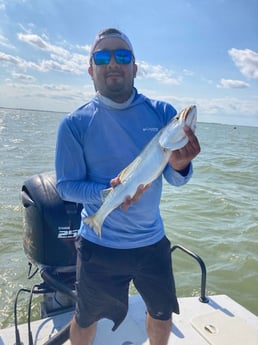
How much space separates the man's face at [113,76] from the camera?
2625mm

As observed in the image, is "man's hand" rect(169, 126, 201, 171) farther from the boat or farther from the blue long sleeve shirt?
the boat

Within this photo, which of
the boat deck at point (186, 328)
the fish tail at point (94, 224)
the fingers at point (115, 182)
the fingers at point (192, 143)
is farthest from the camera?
the boat deck at point (186, 328)

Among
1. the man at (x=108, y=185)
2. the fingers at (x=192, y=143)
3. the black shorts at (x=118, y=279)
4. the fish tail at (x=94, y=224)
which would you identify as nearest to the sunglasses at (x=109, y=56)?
the man at (x=108, y=185)

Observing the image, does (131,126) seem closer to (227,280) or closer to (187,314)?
(187,314)

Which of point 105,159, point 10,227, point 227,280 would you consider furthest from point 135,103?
point 10,227

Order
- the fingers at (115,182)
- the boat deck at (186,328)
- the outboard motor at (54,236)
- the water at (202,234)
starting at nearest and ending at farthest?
the fingers at (115,182), the boat deck at (186,328), the outboard motor at (54,236), the water at (202,234)

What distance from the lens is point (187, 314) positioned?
356cm

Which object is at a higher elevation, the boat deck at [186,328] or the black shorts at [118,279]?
the black shorts at [118,279]

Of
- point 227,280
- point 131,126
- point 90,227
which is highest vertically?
point 131,126

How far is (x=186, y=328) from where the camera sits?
11.0 ft

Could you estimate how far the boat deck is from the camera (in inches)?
123

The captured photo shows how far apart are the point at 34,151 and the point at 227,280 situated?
52.2ft

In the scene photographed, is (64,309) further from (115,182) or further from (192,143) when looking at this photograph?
(192,143)

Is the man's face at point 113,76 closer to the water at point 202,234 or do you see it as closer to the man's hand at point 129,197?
the man's hand at point 129,197
